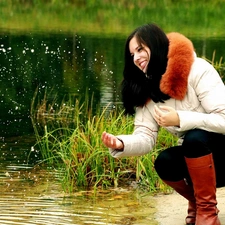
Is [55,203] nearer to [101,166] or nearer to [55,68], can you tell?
[101,166]

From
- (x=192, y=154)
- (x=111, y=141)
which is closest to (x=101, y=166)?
(x=111, y=141)

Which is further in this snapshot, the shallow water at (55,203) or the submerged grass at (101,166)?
the submerged grass at (101,166)

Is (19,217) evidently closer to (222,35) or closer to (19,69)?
(19,69)

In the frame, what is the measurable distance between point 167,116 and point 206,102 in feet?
0.66

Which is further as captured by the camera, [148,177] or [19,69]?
[19,69]

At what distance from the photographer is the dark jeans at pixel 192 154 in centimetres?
370

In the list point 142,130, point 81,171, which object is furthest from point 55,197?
point 142,130

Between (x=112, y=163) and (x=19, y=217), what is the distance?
1.17 m

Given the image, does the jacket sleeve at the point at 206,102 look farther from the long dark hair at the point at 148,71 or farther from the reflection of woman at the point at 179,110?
the long dark hair at the point at 148,71

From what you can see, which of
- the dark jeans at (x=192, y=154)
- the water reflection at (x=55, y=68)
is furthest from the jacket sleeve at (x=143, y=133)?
the water reflection at (x=55, y=68)

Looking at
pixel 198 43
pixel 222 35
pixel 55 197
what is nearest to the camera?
pixel 55 197

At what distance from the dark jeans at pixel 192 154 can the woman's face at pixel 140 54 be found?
0.41 m

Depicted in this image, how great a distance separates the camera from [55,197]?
5.06m

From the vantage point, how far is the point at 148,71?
12.7ft
